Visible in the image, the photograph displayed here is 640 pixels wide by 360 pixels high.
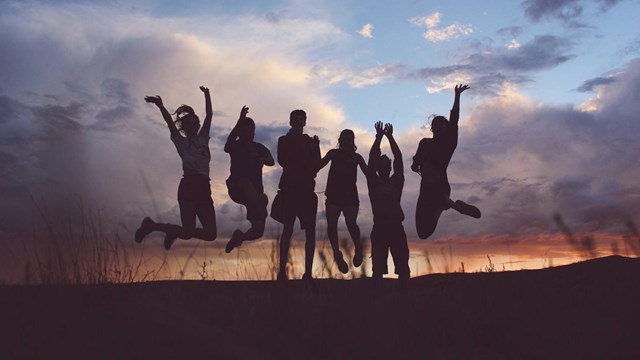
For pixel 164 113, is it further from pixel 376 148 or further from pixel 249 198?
pixel 376 148

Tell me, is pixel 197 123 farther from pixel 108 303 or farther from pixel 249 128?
pixel 108 303

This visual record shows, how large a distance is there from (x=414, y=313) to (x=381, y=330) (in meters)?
0.82

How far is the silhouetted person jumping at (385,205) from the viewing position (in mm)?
7930

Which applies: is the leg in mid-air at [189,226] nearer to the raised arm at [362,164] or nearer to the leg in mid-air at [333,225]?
the leg in mid-air at [333,225]

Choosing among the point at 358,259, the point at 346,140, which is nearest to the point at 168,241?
the point at 358,259

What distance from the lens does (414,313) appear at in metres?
5.74

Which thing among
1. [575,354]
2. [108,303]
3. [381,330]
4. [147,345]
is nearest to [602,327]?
[575,354]

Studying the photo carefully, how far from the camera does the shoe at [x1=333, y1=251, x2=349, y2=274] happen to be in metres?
7.92

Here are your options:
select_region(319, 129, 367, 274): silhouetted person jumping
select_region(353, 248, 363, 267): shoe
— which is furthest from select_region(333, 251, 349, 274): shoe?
select_region(353, 248, 363, 267): shoe

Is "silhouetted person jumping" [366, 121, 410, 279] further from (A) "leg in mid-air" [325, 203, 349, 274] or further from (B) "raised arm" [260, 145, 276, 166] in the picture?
(B) "raised arm" [260, 145, 276, 166]

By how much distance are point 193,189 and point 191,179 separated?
12cm

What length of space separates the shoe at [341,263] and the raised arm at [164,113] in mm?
2432

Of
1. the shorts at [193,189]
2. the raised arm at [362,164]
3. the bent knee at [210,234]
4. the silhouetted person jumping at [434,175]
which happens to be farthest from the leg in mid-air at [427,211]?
the shorts at [193,189]

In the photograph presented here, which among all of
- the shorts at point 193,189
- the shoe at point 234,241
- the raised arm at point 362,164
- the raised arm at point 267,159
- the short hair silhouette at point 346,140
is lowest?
the shoe at point 234,241
